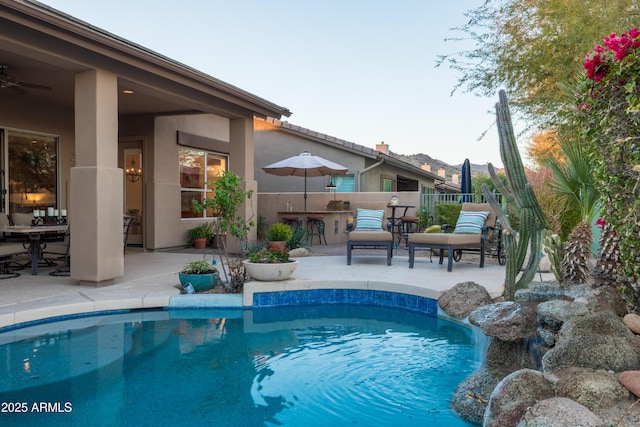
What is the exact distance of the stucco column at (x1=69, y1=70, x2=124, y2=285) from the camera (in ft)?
18.6

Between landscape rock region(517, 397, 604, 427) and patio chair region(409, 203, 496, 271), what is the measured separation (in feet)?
14.7

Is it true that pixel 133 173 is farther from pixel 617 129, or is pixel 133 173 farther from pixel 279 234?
pixel 617 129

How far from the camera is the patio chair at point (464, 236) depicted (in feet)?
21.7

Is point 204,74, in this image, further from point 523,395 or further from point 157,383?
point 523,395

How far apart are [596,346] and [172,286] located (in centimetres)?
481

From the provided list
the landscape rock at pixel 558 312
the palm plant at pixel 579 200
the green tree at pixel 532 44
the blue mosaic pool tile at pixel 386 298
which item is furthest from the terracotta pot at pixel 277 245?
the landscape rock at pixel 558 312

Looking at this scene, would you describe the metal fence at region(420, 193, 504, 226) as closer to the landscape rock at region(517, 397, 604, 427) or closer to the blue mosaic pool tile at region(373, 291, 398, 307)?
the blue mosaic pool tile at region(373, 291, 398, 307)

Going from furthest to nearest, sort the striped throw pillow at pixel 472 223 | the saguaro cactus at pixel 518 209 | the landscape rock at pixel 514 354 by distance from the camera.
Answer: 1. the striped throw pillow at pixel 472 223
2. the saguaro cactus at pixel 518 209
3. the landscape rock at pixel 514 354

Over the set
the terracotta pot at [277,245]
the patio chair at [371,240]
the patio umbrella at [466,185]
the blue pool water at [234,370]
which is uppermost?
the patio umbrella at [466,185]

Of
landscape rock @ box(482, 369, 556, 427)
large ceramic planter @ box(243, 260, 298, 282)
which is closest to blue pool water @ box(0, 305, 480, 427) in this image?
landscape rock @ box(482, 369, 556, 427)

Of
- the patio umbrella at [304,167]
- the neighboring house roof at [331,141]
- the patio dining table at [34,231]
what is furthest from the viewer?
the neighboring house roof at [331,141]

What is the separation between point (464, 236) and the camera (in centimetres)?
665

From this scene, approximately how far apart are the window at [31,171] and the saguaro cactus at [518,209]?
26.9ft

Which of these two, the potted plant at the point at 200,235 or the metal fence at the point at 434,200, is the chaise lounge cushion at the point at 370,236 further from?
the metal fence at the point at 434,200
